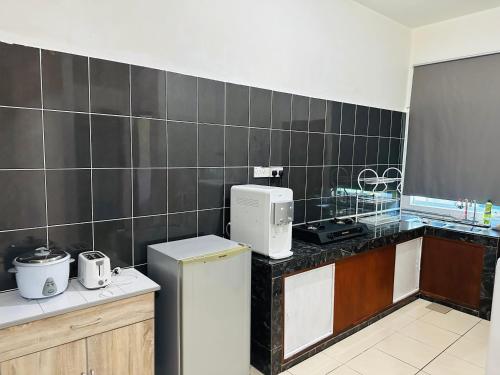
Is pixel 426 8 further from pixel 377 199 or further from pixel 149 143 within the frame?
pixel 149 143

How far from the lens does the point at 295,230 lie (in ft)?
9.32

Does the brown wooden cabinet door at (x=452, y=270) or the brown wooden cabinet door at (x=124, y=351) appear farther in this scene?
the brown wooden cabinet door at (x=452, y=270)

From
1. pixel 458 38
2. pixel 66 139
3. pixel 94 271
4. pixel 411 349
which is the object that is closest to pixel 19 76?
pixel 66 139

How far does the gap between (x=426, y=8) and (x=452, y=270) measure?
255 centimetres

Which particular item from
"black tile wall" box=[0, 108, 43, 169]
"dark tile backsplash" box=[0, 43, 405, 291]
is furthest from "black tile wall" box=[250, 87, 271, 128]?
"black tile wall" box=[0, 108, 43, 169]

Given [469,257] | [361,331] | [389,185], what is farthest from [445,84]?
[361,331]

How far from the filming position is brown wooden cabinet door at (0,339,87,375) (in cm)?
144

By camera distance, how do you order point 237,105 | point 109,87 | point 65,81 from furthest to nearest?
point 237,105 < point 109,87 < point 65,81

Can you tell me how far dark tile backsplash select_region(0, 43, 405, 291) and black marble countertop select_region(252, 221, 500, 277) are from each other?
514 millimetres

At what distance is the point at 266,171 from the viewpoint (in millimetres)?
2820

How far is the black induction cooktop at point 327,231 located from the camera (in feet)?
8.74

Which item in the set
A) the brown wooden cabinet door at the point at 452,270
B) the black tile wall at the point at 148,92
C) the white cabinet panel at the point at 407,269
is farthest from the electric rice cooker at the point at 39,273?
the brown wooden cabinet door at the point at 452,270

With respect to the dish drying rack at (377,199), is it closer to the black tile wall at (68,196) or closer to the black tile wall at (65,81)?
the black tile wall at (68,196)

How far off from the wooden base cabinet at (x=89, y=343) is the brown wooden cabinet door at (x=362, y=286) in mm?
1477
